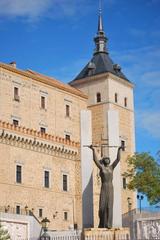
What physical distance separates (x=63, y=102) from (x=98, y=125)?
4.41 metres

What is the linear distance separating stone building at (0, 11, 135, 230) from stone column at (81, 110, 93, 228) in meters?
23.6

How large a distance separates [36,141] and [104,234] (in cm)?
3162

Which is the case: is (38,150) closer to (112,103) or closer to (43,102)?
(43,102)

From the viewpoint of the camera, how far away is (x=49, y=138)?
49.7 m

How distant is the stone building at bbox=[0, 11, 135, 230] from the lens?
46.1m

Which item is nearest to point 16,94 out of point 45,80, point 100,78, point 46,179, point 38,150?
point 45,80

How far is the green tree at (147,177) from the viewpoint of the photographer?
42.3 m

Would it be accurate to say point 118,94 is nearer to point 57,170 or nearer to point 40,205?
point 57,170

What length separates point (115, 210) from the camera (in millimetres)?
18281

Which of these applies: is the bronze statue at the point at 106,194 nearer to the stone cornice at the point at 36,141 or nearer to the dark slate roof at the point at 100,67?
the stone cornice at the point at 36,141

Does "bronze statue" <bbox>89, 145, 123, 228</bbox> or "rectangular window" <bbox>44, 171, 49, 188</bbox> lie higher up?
"rectangular window" <bbox>44, 171, 49, 188</bbox>

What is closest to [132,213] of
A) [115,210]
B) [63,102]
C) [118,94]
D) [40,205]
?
[40,205]

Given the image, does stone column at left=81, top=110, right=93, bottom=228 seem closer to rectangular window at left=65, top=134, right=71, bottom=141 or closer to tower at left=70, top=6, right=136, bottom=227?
rectangular window at left=65, top=134, right=71, bottom=141

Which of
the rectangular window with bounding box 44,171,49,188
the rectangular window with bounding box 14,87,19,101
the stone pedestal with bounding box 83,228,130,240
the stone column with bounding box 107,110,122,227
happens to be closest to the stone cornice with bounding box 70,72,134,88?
the rectangular window with bounding box 14,87,19,101
